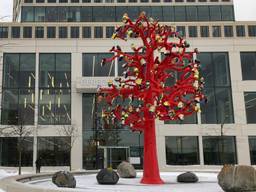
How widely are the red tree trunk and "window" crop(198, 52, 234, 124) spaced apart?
27759 millimetres

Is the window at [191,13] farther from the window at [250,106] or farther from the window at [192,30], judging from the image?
the window at [250,106]

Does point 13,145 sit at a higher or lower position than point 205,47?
lower

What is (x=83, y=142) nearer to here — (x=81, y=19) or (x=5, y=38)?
(x=5, y=38)

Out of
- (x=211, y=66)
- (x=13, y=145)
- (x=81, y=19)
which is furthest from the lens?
(x=81, y=19)

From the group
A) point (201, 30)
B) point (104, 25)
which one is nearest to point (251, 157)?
point (201, 30)

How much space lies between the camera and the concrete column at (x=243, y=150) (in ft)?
137

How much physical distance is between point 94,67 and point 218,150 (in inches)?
652

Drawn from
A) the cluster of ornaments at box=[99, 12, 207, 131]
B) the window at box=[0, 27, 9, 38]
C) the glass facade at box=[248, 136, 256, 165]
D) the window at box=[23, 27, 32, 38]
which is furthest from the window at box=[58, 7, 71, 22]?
the cluster of ornaments at box=[99, 12, 207, 131]

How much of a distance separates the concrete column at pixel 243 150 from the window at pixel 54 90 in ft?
61.0

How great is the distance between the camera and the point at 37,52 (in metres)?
44.4

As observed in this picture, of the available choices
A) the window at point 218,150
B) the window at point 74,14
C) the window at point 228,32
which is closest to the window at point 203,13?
the window at point 228,32

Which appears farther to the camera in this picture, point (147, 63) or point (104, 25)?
point (104, 25)

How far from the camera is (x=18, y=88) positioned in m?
42.9

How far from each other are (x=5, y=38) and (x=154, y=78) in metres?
33.4
